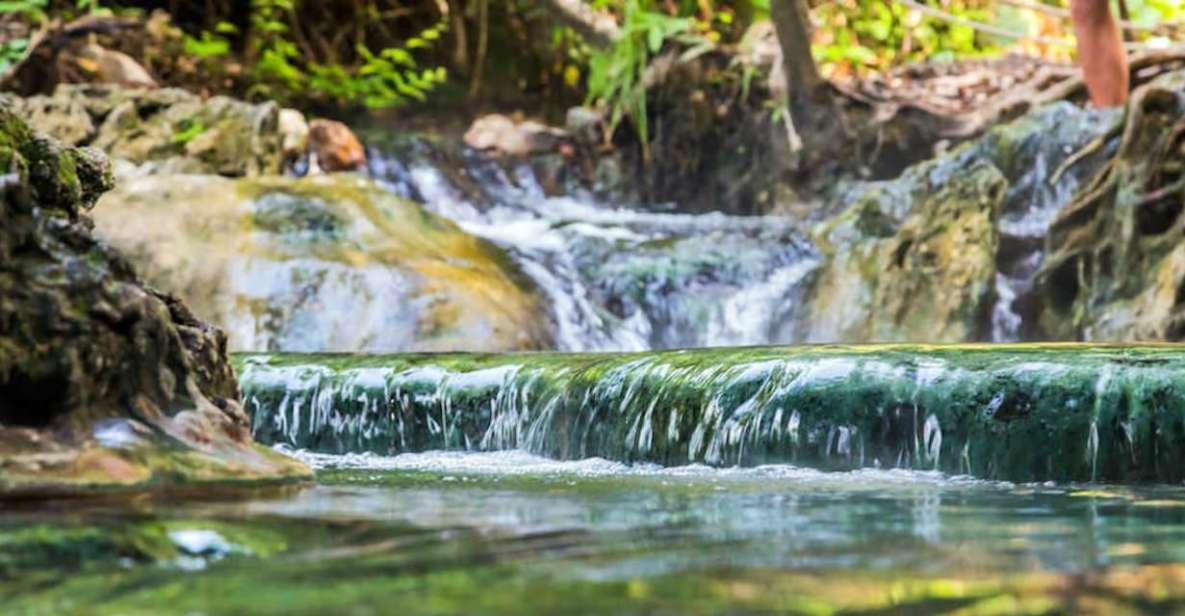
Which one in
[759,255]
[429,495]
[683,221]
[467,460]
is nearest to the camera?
[429,495]

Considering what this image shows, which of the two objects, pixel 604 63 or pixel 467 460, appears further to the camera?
pixel 604 63

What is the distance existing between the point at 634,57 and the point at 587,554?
9.18 m

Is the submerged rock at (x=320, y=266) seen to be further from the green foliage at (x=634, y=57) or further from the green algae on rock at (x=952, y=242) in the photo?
the green foliage at (x=634, y=57)

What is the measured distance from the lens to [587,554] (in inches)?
68.8

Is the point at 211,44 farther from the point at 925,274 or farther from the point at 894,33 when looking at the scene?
the point at 925,274

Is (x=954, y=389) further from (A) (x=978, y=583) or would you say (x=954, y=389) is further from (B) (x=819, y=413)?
(A) (x=978, y=583)

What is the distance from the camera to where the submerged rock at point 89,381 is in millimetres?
2322

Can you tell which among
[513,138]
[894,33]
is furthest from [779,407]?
[894,33]

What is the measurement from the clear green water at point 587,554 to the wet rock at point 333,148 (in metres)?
7.88

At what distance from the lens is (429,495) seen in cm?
268

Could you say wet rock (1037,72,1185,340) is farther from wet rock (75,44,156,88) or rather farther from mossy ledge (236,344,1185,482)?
wet rock (75,44,156,88)

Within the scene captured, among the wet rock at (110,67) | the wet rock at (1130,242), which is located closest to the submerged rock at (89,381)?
the wet rock at (1130,242)

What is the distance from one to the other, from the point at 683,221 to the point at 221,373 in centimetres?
707

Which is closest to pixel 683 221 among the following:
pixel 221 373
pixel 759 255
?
pixel 759 255
